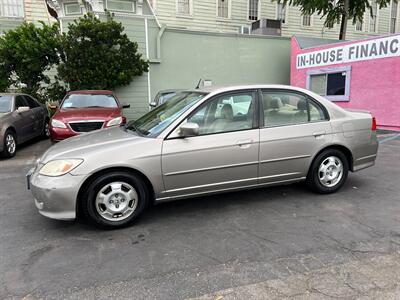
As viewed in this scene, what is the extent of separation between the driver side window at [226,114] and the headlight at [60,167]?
4.67ft

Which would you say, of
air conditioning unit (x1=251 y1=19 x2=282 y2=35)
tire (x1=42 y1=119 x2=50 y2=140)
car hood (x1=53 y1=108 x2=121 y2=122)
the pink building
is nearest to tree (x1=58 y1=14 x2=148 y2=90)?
tire (x1=42 y1=119 x2=50 y2=140)

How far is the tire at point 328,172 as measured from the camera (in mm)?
4730

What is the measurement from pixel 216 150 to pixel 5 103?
711 centimetres

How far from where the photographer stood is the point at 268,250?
3301mm

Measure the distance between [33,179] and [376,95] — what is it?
1053 cm

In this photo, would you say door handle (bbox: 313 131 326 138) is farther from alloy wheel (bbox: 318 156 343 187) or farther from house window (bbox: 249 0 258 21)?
house window (bbox: 249 0 258 21)

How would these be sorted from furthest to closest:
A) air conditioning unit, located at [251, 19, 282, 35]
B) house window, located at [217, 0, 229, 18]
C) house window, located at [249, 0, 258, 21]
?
house window, located at [249, 0, 258, 21] → house window, located at [217, 0, 229, 18] → air conditioning unit, located at [251, 19, 282, 35]

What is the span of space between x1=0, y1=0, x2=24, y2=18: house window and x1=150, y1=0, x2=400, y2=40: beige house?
23.1 feet

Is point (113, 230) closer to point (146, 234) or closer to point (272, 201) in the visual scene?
point (146, 234)

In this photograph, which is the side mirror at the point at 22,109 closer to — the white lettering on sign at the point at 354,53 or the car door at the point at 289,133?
the car door at the point at 289,133

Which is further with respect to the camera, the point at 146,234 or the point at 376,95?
the point at 376,95

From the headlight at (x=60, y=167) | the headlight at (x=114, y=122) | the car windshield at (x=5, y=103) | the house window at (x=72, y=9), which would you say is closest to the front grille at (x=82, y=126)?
the headlight at (x=114, y=122)

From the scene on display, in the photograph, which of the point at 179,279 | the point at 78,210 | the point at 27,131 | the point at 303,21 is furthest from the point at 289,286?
the point at 303,21

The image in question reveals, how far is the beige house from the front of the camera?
19.0m
